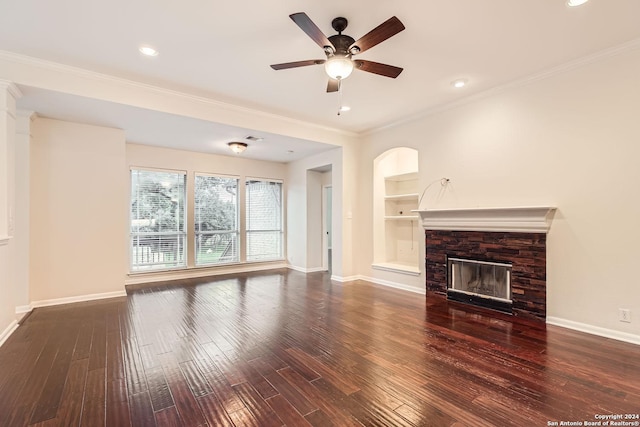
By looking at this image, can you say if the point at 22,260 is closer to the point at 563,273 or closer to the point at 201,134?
the point at 201,134

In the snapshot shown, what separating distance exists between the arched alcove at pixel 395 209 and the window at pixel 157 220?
13.7 feet

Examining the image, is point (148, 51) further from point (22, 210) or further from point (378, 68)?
point (22, 210)

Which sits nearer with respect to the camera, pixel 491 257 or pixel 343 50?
pixel 343 50

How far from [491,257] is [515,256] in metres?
0.30

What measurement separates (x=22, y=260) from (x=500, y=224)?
21.6 ft

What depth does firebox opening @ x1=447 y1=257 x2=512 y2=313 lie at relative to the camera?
3.99 meters

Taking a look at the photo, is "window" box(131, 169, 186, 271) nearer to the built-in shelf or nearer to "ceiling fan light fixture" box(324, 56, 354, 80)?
the built-in shelf

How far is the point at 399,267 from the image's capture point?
5426 mm

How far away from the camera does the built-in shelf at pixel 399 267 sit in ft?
16.8

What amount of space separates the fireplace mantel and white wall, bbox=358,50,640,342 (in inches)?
6.8

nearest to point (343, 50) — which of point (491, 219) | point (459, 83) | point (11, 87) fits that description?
point (459, 83)

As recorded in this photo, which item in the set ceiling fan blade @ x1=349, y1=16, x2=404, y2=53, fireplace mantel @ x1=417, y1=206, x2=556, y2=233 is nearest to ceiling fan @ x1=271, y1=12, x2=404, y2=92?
ceiling fan blade @ x1=349, y1=16, x2=404, y2=53

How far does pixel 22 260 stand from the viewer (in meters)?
4.09

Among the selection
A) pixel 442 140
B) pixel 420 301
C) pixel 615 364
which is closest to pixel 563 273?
pixel 615 364
